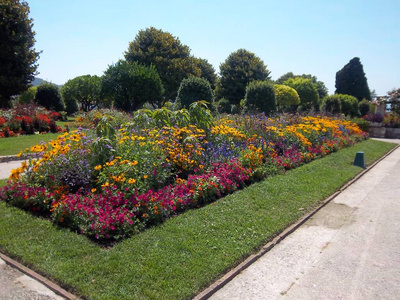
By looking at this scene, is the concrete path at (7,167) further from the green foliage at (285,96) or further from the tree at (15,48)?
the green foliage at (285,96)

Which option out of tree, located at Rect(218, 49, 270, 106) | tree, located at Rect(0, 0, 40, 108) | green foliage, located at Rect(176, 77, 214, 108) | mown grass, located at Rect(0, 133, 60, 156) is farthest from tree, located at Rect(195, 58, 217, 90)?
mown grass, located at Rect(0, 133, 60, 156)

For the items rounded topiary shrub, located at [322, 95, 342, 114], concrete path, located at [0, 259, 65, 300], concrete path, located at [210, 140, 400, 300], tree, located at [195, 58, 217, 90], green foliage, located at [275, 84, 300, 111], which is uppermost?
tree, located at [195, 58, 217, 90]

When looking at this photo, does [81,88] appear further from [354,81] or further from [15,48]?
[354,81]

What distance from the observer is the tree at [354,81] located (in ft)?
128

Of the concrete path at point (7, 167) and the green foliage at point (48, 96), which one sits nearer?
the concrete path at point (7, 167)

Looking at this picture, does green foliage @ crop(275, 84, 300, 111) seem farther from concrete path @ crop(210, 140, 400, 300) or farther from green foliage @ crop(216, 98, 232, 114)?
concrete path @ crop(210, 140, 400, 300)

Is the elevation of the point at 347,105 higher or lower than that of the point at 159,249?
higher

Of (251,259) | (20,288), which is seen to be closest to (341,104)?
(251,259)

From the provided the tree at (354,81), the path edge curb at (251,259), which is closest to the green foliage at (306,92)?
the tree at (354,81)

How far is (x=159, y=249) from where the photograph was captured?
3.60m

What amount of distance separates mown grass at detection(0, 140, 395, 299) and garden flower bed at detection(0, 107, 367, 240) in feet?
0.75

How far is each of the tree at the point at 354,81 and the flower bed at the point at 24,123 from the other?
36.4 metres

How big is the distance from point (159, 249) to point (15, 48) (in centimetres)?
1762

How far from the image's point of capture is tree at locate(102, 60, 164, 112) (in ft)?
62.8
